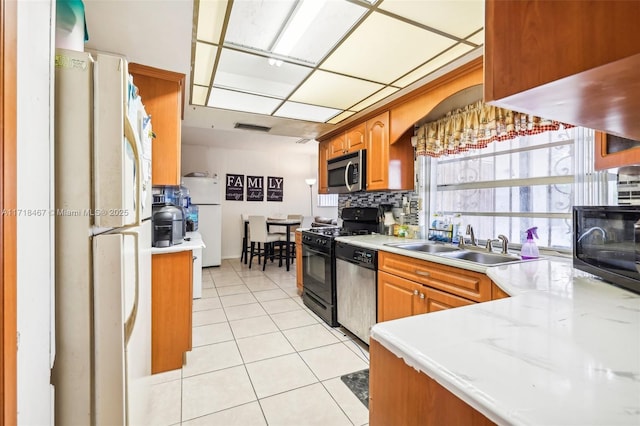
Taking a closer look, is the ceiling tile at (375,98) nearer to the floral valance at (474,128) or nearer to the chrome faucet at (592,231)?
the floral valance at (474,128)

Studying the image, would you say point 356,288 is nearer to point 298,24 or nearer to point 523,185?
point 523,185

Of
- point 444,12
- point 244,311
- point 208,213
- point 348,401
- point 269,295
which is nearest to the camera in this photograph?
point 444,12

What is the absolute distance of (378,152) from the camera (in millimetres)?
2885

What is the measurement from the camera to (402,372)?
2.18ft

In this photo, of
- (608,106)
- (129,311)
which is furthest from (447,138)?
(129,311)

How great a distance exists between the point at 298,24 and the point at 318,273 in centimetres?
224

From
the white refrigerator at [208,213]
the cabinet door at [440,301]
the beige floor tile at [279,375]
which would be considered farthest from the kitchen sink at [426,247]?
the white refrigerator at [208,213]

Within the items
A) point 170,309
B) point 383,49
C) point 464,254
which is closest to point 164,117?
point 170,309

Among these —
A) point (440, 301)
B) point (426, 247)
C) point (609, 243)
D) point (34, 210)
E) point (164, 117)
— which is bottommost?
point (440, 301)

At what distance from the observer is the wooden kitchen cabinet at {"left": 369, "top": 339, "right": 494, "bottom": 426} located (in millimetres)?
542

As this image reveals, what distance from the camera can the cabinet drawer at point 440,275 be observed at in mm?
1556

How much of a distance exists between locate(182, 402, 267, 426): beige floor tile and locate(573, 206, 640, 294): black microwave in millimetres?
1744

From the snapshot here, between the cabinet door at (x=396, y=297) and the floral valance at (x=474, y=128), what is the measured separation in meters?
1.23

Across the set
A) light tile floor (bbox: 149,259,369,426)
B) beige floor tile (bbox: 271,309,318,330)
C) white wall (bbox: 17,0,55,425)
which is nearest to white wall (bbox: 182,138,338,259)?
light tile floor (bbox: 149,259,369,426)
